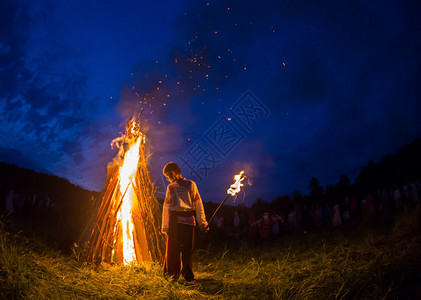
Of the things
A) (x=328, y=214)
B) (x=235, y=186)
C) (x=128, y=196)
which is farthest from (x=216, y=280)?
(x=328, y=214)

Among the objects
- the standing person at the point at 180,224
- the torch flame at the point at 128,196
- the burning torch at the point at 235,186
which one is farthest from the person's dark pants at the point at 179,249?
the torch flame at the point at 128,196

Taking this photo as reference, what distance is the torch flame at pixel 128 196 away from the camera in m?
5.18

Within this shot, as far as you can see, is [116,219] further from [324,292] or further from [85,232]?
[324,292]

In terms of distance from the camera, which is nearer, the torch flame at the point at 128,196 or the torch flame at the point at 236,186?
the torch flame at the point at 236,186

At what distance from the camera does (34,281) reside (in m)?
3.15

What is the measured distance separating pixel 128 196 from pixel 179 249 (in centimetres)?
171

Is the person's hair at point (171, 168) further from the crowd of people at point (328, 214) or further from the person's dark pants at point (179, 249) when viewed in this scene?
the crowd of people at point (328, 214)

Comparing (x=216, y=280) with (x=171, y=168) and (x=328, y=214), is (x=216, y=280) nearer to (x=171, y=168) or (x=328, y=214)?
(x=171, y=168)

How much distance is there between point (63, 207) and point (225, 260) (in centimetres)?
1310

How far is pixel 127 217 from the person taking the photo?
17.6ft

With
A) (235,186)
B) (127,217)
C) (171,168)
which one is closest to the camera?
(235,186)

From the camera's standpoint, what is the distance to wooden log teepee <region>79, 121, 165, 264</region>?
4969 millimetres

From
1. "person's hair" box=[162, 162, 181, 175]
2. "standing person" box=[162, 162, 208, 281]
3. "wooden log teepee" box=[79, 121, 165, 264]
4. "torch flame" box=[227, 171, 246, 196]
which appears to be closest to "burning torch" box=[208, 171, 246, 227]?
"torch flame" box=[227, 171, 246, 196]

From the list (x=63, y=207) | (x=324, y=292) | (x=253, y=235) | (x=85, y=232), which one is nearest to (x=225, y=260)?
(x=85, y=232)
